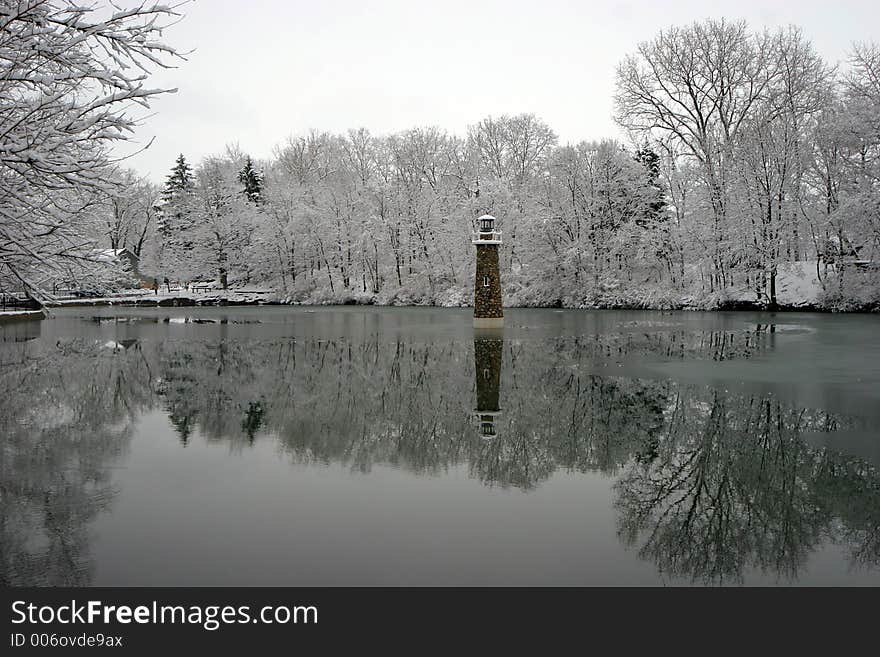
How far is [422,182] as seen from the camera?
62406 mm

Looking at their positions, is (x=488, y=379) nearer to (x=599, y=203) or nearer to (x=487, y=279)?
(x=487, y=279)

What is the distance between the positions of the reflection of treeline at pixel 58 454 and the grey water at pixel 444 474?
0.12 ft

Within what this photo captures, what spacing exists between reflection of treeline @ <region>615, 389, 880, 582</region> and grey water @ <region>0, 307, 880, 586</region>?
0.03 m

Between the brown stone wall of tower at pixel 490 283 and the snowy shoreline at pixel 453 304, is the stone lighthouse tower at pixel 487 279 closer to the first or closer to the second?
the brown stone wall of tower at pixel 490 283

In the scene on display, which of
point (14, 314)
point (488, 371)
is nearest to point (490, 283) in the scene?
point (488, 371)

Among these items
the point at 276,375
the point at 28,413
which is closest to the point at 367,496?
the point at 28,413

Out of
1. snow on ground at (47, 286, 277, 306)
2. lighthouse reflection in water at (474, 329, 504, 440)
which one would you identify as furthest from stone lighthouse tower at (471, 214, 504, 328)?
snow on ground at (47, 286, 277, 306)

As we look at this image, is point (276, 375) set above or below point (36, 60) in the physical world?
below

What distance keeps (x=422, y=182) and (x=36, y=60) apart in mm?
57385

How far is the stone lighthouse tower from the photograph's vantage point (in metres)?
26.8

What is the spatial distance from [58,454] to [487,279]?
66.5ft
